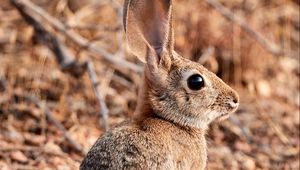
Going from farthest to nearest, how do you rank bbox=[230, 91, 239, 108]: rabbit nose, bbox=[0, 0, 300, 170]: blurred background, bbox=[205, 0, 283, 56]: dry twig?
bbox=[205, 0, 283, 56]: dry twig, bbox=[0, 0, 300, 170]: blurred background, bbox=[230, 91, 239, 108]: rabbit nose

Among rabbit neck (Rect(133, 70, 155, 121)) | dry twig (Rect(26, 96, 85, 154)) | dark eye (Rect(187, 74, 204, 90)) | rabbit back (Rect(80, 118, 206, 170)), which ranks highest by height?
dark eye (Rect(187, 74, 204, 90))

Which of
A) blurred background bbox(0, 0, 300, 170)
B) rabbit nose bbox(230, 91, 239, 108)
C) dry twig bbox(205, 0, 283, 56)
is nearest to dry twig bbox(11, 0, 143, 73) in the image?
blurred background bbox(0, 0, 300, 170)

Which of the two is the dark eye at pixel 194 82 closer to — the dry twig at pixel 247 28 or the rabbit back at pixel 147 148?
the rabbit back at pixel 147 148

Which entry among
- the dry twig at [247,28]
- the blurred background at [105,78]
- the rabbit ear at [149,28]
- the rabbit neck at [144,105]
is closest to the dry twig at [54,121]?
the blurred background at [105,78]

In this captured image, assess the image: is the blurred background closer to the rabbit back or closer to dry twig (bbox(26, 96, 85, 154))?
dry twig (bbox(26, 96, 85, 154))

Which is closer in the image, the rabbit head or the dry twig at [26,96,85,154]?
the rabbit head

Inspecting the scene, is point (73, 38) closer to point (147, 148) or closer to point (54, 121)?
point (54, 121)
